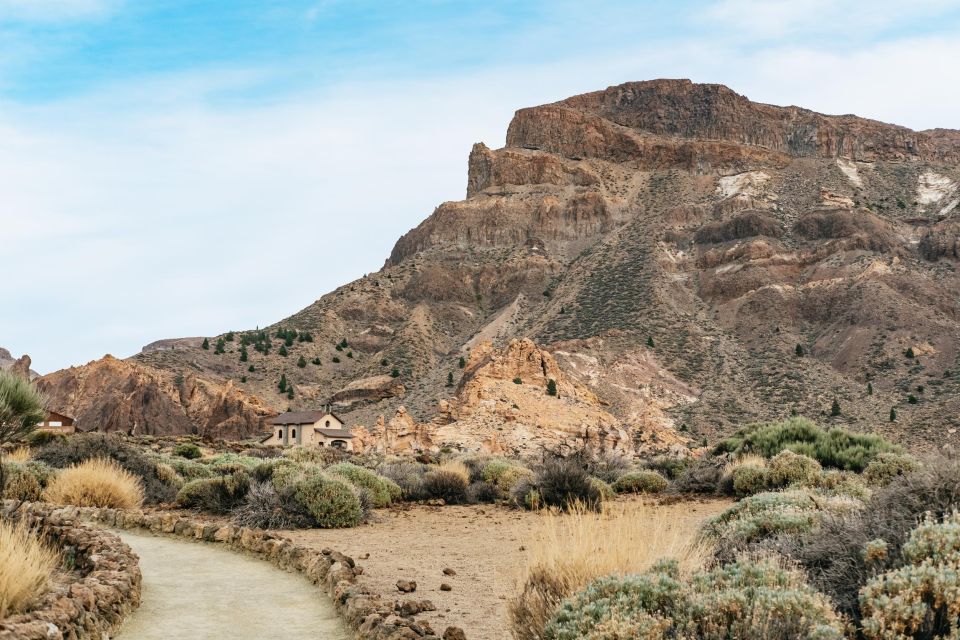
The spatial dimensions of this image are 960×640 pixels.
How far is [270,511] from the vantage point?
16.3m

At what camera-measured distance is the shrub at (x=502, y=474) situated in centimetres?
2262

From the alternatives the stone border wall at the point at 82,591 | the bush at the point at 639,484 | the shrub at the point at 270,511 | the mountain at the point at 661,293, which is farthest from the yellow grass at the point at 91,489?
the mountain at the point at 661,293

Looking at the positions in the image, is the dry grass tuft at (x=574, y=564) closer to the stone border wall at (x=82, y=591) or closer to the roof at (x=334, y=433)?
the stone border wall at (x=82, y=591)

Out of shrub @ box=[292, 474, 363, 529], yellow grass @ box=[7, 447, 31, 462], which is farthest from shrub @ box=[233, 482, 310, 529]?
yellow grass @ box=[7, 447, 31, 462]

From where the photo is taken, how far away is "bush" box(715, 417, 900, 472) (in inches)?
924

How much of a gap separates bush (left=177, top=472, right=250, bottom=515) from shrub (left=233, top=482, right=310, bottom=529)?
1213 mm

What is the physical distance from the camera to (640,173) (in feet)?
415

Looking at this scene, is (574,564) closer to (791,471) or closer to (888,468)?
(791,471)

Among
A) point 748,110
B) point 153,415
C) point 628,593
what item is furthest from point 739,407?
point 748,110

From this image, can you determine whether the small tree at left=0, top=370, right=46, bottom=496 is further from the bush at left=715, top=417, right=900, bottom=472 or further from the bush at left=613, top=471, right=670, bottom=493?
the bush at left=715, top=417, right=900, bottom=472

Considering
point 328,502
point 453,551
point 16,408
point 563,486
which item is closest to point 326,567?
point 453,551

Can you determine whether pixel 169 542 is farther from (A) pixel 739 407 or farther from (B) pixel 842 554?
(A) pixel 739 407

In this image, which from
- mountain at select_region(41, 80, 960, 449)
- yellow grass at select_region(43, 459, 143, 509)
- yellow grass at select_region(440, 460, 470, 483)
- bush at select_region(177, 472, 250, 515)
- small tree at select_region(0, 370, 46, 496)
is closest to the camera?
small tree at select_region(0, 370, 46, 496)

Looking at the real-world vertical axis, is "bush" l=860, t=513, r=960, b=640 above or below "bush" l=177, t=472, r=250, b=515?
above
